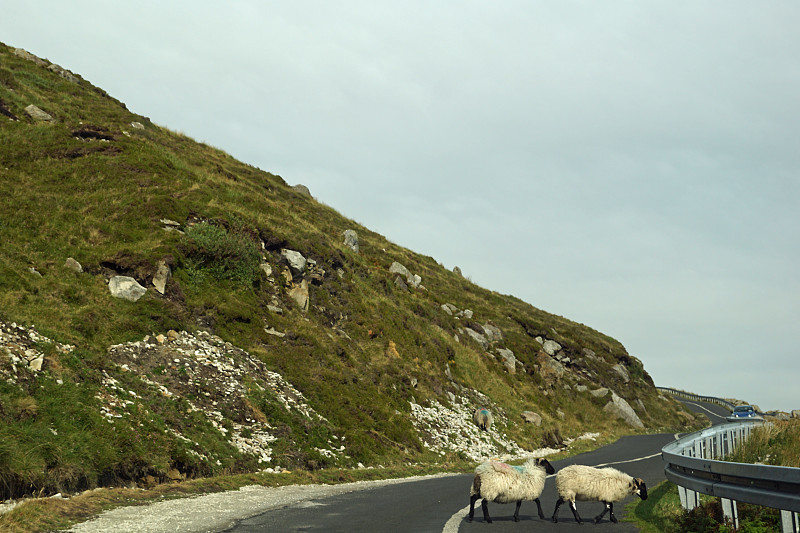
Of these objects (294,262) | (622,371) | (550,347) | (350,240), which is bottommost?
(622,371)

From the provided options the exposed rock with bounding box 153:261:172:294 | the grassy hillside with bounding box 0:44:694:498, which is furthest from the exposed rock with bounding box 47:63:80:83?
the exposed rock with bounding box 153:261:172:294

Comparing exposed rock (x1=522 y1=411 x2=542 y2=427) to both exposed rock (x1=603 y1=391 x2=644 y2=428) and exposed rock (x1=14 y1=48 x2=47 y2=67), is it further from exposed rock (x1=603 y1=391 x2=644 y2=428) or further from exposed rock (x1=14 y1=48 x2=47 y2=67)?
exposed rock (x1=14 y1=48 x2=47 y2=67)

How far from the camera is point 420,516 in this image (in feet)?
42.1

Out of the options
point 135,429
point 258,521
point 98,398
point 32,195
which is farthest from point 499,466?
point 32,195

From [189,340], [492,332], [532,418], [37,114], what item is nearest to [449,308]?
[492,332]

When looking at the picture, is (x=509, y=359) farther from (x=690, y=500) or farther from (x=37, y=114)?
(x=690, y=500)

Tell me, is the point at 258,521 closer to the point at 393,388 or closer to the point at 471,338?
the point at 393,388

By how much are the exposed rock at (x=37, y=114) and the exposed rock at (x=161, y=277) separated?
22.9 meters

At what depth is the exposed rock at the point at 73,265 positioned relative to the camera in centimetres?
2622

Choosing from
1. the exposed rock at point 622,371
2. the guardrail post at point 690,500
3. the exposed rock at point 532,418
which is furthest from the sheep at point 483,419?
the exposed rock at point 622,371

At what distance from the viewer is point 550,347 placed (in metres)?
65.3

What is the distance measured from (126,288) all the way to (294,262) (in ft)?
39.8

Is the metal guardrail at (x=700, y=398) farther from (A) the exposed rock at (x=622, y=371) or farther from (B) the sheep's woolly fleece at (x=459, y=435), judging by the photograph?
(B) the sheep's woolly fleece at (x=459, y=435)

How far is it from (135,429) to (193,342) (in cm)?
753
